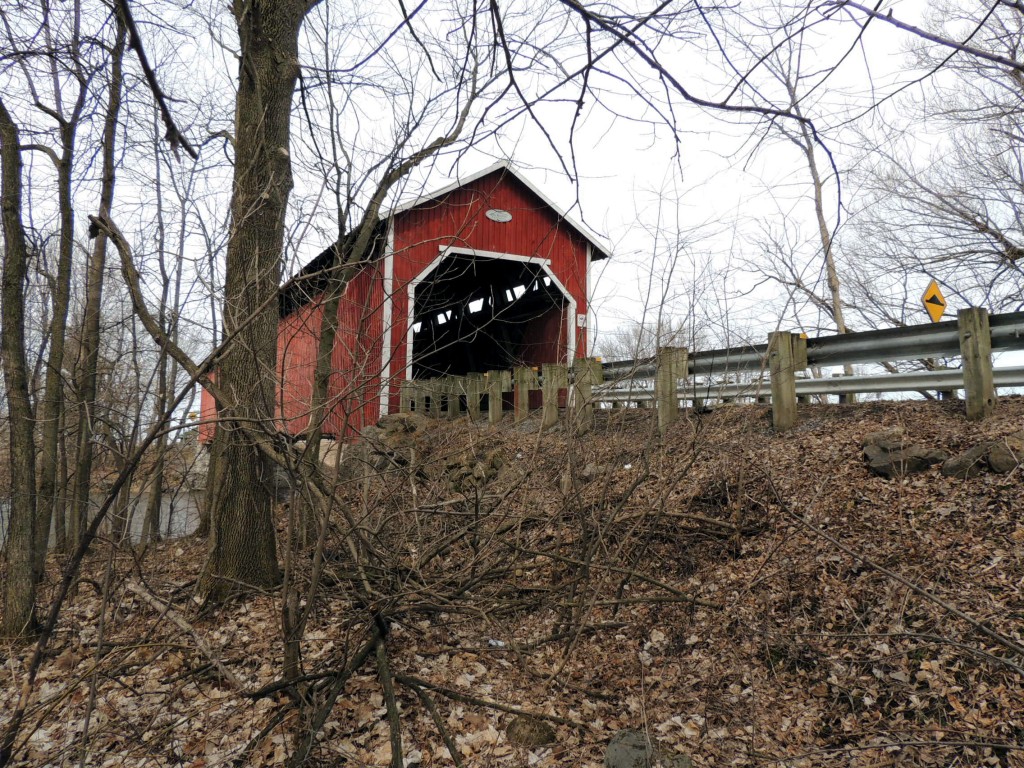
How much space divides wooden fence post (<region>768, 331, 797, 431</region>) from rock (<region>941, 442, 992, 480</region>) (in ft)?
5.28

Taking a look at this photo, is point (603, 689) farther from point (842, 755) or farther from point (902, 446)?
point (902, 446)

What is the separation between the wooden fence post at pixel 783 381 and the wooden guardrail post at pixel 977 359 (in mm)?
1317

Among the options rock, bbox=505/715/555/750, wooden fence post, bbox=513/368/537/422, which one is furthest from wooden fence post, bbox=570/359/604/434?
wooden fence post, bbox=513/368/537/422

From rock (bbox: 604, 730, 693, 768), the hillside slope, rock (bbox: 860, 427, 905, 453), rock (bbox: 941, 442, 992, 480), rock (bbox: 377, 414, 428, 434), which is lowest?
rock (bbox: 604, 730, 693, 768)

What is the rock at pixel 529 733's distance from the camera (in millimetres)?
3352

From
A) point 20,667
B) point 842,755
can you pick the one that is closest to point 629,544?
point 842,755

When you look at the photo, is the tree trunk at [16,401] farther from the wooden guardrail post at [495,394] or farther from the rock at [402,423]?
the wooden guardrail post at [495,394]

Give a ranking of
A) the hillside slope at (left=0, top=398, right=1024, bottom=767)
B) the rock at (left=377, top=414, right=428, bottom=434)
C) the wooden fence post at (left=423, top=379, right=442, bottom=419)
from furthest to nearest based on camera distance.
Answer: the rock at (left=377, top=414, right=428, bottom=434) < the wooden fence post at (left=423, top=379, right=442, bottom=419) < the hillside slope at (left=0, top=398, right=1024, bottom=767)

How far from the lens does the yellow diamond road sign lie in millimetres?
7406

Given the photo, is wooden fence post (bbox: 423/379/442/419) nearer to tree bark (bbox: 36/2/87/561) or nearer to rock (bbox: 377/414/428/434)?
rock (bbox: 377/414/428/434)

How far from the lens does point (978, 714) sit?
9.79 feet

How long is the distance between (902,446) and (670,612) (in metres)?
2.33

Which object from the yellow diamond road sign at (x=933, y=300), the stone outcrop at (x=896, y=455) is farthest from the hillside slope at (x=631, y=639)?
the yellow diamond road sign at (x=933, y=300)

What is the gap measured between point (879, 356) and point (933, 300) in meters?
2.81
